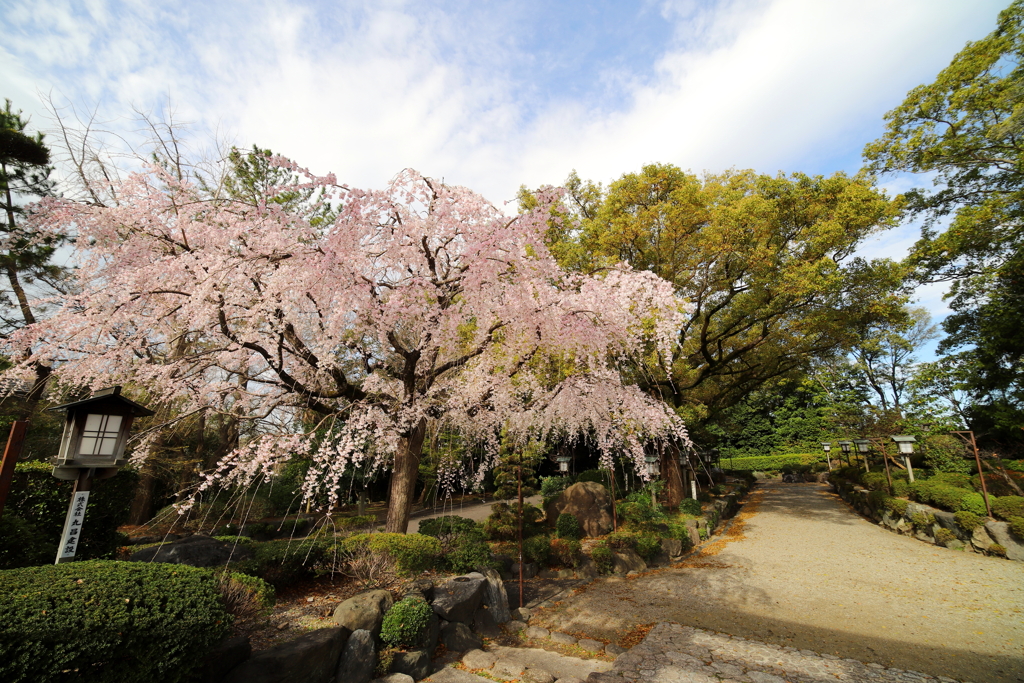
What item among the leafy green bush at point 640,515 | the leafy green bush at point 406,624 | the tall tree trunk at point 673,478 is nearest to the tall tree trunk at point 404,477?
the leafy green bush at point 406,624

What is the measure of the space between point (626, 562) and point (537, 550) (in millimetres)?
1759

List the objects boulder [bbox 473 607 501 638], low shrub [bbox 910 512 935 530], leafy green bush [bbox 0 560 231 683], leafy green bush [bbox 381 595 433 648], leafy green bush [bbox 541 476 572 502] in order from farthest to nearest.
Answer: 1. leafy green bush [bbox 541 476 572 502]
2. low shrub [bbox 910 512 935 530]
3. boulder [bbox 473 607 501 638]
4. leafy green bush [bbox 381 595 433 648]
5. leafy green bush [bbox 0 560 231 683]

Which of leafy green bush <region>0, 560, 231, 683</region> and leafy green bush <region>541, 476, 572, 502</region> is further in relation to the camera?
leafy green bush <region>541, 476, 572, 502</region>

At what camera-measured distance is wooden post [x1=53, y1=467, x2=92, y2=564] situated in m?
3.06

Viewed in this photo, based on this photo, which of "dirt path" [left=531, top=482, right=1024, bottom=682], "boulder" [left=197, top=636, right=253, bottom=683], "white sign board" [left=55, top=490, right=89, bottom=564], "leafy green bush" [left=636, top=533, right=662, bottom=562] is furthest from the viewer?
"leafy green bush" [left=636, top=533, right=662, bottom=562]

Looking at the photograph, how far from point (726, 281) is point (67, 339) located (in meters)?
11.9

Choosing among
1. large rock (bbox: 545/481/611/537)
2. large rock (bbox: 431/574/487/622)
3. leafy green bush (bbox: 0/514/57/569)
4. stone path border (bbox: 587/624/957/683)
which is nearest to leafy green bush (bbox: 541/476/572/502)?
large rock (bbox: 545/481/611/537)

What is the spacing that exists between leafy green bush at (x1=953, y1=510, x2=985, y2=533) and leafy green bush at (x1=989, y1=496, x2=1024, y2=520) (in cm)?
28

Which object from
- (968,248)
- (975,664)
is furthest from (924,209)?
(975,664)

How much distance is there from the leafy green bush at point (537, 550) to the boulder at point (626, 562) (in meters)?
1.26

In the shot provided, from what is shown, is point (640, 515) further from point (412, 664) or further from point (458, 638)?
point (412, 664)

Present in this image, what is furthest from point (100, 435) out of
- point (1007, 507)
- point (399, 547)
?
point (1007, 507)

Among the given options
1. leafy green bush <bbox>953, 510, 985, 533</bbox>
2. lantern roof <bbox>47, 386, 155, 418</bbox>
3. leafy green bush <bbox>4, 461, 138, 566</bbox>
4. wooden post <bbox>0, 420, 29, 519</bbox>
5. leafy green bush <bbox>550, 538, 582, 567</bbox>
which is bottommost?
leafy green bush <bbox>550, 538, 582, 567</bbox>

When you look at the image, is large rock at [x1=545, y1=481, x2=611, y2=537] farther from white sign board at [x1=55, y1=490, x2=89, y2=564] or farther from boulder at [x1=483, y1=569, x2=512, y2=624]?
white sign board at [x1=55, y1=490, x2=89, y2=564]
